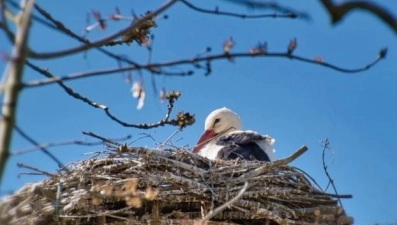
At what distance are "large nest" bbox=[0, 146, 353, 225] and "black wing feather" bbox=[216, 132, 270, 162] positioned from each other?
0.80 m

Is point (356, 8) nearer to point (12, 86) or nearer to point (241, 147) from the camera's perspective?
point (12, 86)

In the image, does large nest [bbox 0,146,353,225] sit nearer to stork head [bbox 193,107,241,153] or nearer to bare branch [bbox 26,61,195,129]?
bare branch [bbox 26,61,195,129]

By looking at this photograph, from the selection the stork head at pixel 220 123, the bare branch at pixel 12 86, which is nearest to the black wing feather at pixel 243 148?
the stork head at pixel 220 123

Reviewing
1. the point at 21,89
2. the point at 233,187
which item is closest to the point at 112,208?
the point at 233,187

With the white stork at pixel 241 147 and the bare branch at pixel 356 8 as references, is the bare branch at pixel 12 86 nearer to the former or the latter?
the bare branch at pixel 356 8

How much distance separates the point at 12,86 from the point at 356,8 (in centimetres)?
68

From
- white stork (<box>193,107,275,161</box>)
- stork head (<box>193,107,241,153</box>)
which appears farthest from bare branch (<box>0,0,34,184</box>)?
stork head (<box>193,107,241,153</box>)

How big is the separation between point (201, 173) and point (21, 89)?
117 inches

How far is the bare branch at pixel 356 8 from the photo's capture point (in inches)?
61.0

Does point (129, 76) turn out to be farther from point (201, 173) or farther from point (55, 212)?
point (201, 173)

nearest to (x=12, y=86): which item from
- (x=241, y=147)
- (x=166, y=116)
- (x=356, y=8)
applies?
(x=356, y=8)

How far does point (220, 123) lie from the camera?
291 inches

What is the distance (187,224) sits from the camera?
4414 mm

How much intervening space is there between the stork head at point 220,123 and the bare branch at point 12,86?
554cm
